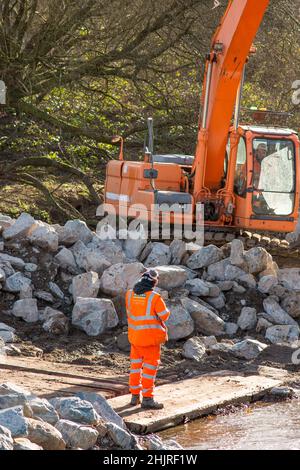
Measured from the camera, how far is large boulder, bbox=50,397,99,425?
7.57 metres

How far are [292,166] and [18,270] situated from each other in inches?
169

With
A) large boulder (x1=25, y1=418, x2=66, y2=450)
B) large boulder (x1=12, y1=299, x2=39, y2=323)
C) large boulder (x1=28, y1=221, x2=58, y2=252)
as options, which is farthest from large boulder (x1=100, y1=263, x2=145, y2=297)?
large boulder (x1=25, y1=418, x2=66, y2=450)

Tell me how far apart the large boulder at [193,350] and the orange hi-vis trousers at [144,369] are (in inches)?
77.3

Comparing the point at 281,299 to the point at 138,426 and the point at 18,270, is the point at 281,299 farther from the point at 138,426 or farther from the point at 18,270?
the point at 138,426

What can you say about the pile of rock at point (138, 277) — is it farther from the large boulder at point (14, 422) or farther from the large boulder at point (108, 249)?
the large boulder at point (14, 422)

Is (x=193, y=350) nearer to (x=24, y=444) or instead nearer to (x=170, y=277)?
(x=170, y=277)

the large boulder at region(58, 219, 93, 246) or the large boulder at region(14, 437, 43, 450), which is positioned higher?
the large boulder at region(58, 219, 93, 246)

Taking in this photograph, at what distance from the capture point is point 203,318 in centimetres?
1159

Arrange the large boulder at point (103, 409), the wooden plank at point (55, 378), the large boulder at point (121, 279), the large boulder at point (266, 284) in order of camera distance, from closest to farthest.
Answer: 1. the large boulder at point (103, 409)
2. the wooden plank at point (55, 378)
3. the large boulder at point (121, 279)
4. the large boulder at point (266, 284)

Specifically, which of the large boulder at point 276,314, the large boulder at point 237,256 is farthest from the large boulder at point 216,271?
the large boulder at point 276,314

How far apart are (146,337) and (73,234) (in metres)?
4.40

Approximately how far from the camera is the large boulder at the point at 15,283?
11516 mm

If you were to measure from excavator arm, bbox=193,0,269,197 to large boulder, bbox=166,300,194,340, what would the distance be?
9.72ft

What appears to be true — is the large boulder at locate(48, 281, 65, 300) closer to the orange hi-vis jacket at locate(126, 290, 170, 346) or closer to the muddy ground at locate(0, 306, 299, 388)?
the muddy ground at locate(0, 306, 299, 388)
